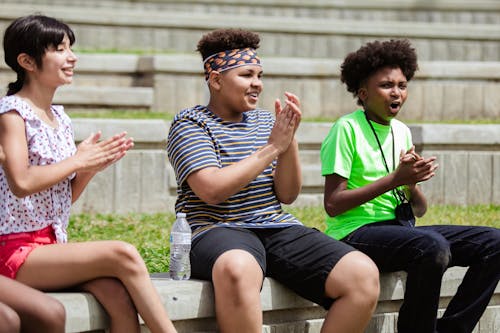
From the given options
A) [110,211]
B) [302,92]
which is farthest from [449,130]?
[110,211]

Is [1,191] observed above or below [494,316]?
above

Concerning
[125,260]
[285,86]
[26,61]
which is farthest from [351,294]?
[285,86]

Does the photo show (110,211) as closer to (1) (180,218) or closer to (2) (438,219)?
(2) (438,219)

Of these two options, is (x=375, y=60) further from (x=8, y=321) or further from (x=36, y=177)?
(x=8, y=321)

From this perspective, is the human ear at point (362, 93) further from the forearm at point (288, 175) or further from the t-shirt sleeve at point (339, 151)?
the forearm at point (288, 175)

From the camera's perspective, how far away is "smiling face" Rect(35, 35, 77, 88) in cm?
486

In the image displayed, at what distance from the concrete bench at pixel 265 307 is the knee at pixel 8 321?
0.39 m

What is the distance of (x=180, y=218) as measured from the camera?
507 cm

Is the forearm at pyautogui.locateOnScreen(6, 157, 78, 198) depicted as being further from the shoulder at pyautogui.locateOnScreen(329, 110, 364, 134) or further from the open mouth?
the open mouth

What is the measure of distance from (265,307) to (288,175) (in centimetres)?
64

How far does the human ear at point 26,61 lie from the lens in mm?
4863

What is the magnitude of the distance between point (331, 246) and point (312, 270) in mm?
168

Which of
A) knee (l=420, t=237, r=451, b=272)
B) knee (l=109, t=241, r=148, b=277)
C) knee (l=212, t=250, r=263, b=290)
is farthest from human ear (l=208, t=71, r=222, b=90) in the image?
knee (l=420, t=237, r=451, b=272)

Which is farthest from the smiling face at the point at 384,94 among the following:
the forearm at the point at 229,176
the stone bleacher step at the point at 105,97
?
the stone bleacher step at the point at 105,97
